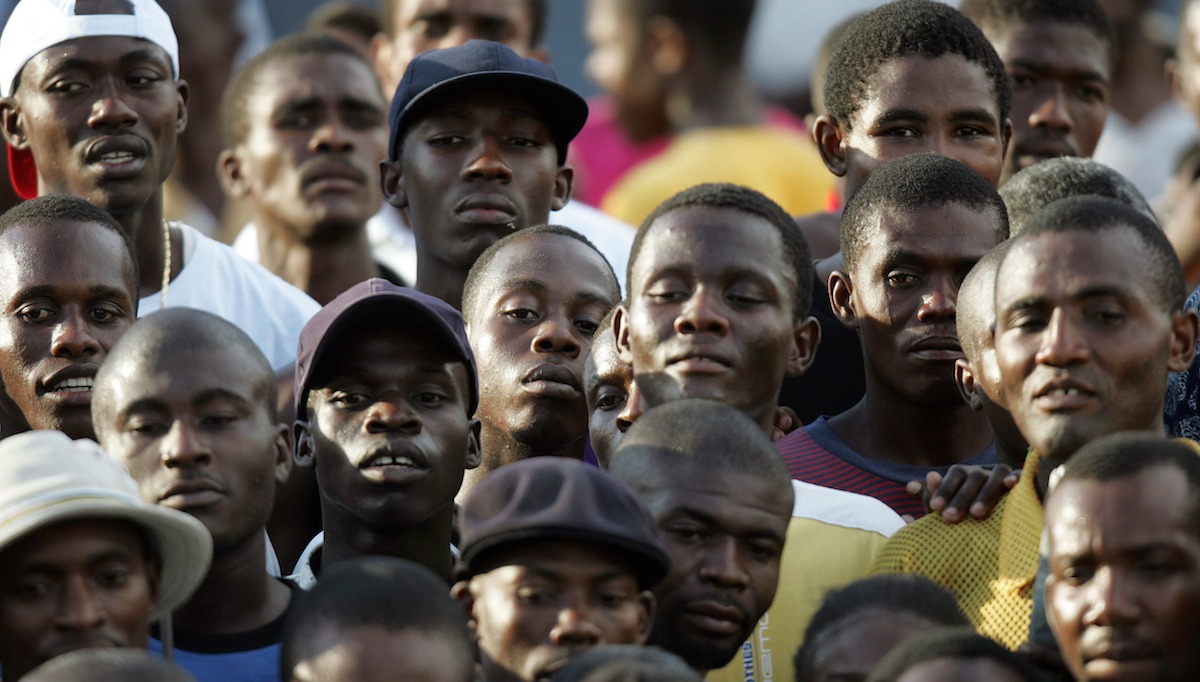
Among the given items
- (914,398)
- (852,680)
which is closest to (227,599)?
(852,680)

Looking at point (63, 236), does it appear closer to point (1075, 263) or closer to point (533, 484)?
point (533, 484)

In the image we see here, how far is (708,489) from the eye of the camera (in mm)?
5348

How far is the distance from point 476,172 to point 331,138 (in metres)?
1.43

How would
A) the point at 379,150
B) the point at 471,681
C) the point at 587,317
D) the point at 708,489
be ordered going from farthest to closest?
1. the point at 379,150
2. the point at 587,317
3. the point at 708,489
4. the point at 471,681

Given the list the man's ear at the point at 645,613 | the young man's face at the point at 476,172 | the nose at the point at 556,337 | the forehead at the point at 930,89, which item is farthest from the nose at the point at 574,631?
the forehead at the point at 930,89

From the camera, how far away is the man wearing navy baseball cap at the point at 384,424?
5.90 metres

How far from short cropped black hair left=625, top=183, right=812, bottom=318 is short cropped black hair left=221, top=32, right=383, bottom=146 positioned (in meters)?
2.69

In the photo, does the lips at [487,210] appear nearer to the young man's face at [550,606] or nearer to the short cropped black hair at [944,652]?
the young man's face at [550,606]

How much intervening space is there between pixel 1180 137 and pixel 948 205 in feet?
16.3

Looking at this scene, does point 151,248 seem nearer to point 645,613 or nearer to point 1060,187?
point 1060,187

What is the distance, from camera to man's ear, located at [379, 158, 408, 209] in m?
7.57

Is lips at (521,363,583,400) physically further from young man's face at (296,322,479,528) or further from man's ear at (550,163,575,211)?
man's ear at (550,163,575,211)

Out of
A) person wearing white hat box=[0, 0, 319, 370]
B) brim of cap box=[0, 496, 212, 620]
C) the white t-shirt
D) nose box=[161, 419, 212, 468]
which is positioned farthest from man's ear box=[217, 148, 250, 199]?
brim of cap box=[0, 496, 212, 620]

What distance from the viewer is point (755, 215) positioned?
20.8 feet
